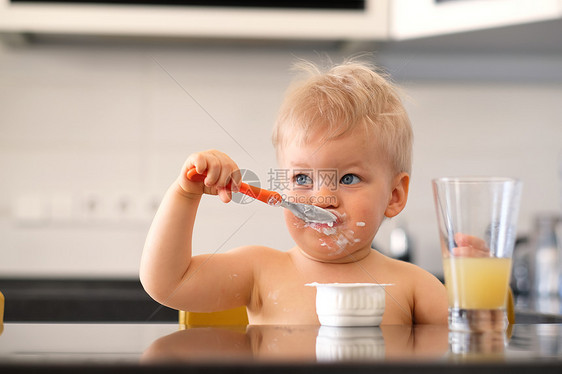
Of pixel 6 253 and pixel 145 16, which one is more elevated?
pixel 145 16

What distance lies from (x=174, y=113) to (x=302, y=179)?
122cm

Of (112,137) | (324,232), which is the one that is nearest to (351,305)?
(324,232)

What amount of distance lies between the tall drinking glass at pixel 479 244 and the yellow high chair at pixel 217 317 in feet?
1.27

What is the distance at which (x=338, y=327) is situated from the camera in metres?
0.65

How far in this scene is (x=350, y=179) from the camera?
902 mm

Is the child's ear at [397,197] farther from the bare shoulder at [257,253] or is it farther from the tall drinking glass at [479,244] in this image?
the tall drinking glass at [479,244]

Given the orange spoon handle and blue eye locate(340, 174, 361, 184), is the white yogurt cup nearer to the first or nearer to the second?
the orange spoon handle

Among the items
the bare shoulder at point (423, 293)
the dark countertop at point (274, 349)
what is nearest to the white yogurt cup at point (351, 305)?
the dark countertop at point (274, 349)

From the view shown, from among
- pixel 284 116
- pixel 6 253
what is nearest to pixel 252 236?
pixel 284 116

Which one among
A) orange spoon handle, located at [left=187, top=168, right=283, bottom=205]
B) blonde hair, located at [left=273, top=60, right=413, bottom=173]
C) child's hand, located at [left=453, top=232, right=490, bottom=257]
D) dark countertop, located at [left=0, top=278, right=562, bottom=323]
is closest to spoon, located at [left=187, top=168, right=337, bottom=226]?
orange spoon handle, located at [left=187, top=168, right=283, bottom=205]

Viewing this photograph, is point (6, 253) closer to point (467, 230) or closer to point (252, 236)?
point (252, 236)

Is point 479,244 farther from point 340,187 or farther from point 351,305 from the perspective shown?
point 340,187

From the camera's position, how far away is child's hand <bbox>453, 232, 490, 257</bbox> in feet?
2.09

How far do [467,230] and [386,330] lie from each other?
13 centimetres
